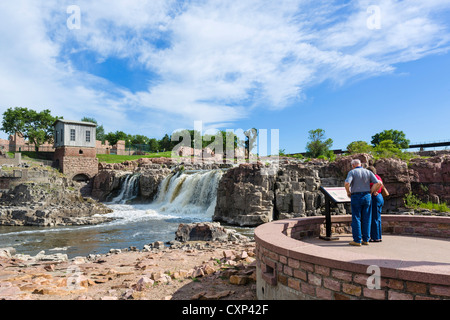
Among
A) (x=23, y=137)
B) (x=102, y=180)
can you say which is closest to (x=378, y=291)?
(x=102, y=180)

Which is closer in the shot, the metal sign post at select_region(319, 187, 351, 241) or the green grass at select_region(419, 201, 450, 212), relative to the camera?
the metal sign post at select_region(319, 187, 351, 241)

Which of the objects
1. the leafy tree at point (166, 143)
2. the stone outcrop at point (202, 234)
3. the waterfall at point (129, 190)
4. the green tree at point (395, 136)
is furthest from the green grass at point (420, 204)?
the leafy tree at point (166, 143)

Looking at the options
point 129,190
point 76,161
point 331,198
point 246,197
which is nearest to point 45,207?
point 129,190

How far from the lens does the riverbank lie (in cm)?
495

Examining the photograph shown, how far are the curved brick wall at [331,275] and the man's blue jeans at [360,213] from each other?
133cm

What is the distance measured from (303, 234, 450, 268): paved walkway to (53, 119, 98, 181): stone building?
125ft

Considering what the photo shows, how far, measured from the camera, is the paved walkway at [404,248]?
4.18 metres

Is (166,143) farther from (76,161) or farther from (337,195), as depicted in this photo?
(337,195)

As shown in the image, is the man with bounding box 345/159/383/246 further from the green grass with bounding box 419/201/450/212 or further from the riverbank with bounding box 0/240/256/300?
the green grass with bounding box 419/201/450/212

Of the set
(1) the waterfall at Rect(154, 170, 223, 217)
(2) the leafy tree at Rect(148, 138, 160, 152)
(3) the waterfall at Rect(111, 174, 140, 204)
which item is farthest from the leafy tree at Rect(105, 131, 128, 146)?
(1) the waterfall at Rect(154, 170, 223, 217)

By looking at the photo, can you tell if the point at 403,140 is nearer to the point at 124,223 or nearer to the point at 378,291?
the point at 124,223

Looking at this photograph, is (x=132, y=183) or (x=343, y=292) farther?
(x=132, y=183)

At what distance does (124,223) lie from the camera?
60.2 feet
